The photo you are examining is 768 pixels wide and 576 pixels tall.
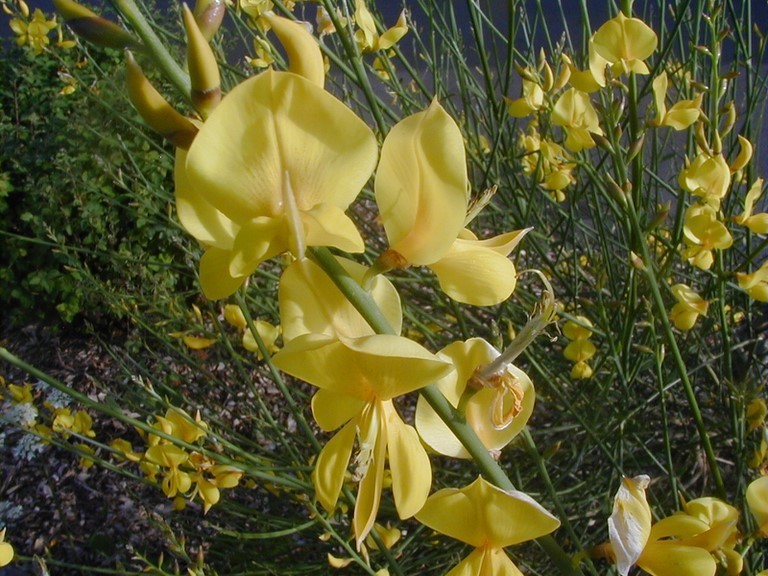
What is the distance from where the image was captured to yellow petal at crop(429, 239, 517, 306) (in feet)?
2.03

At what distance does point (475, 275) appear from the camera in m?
0.62

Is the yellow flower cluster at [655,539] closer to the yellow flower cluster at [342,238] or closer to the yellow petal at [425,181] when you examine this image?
the yellow flower cluster at [342,238]

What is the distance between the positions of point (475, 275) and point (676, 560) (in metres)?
0.30

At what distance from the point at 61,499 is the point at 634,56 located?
9.25ft

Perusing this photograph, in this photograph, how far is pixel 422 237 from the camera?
1.92 feet

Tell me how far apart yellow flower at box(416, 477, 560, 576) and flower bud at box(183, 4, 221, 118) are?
35 centimetres

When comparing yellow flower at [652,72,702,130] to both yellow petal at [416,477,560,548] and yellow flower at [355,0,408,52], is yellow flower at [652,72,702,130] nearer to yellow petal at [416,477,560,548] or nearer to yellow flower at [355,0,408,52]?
yellow flower at [355,0,408,52]

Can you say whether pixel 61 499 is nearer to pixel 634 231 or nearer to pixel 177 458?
pixel 177 458

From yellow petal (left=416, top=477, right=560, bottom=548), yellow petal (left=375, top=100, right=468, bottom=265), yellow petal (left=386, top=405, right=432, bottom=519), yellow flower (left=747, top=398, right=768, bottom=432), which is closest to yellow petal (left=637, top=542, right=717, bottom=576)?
yellow petal (left=416, top=477, right=560, bottom=548)

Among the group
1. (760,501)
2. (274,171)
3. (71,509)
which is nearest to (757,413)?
(760,501)

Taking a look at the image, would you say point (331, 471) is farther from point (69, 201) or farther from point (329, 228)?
point (69, 201)

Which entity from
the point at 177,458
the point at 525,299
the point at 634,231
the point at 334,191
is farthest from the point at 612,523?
the point at 525,299

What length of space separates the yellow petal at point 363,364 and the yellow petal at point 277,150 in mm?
103

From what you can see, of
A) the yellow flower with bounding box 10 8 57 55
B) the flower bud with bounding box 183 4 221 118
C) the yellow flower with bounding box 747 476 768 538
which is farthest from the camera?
the yellow flower with bounding box 10 8 57 55
